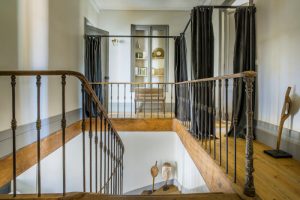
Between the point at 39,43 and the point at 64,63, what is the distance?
98cm

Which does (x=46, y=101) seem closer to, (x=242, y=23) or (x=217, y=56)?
(x=242, y=23)

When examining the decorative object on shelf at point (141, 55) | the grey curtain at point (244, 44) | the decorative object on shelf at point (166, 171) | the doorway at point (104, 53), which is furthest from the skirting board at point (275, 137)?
the decorative object on shelf at point (141, 55)

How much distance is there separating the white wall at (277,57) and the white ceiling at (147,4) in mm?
3295

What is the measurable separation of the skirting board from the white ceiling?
418 centimetres

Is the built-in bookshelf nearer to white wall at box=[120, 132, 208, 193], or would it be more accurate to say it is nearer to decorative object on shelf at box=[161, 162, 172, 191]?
white wall at box=[120, 132, 208, 193]

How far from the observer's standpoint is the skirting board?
2.71m

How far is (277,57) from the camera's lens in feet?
10.3

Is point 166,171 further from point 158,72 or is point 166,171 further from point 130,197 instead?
point 130,197

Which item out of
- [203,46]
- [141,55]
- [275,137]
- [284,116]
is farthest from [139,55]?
[284,116]

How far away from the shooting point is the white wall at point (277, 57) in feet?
9.01

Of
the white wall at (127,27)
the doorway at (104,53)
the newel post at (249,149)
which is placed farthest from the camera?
the white wall at (127,27)

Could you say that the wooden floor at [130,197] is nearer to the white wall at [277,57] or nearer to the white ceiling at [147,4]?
the white wall at [277,57]

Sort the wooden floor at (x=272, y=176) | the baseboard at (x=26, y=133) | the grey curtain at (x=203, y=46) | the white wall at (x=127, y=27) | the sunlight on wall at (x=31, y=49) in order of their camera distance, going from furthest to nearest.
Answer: the white wall at (x=127, y=27), the grey curtain at (x=203, y=46), the sunlight on wall at (x=31, y=49), the baseboard at (x=26, y=133), the wooden floor at (x=272, y=176)

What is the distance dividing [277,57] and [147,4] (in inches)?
183
